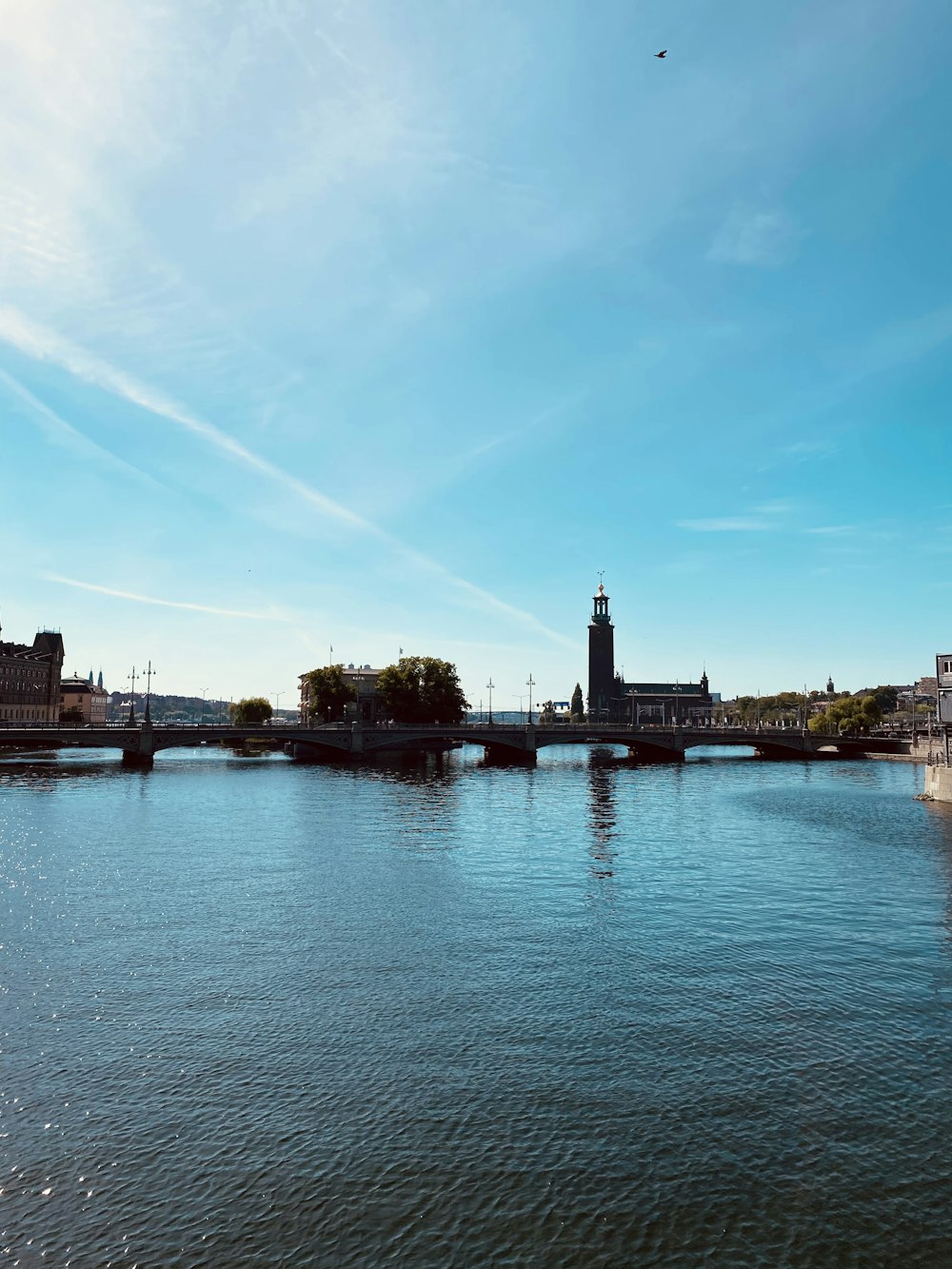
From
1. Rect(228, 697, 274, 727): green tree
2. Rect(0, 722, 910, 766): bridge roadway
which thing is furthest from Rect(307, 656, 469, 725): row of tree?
Rect(228, 697, 274, 727): green tree

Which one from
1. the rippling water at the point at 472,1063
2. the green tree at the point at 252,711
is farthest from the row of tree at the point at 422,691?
the rippling water at the point at 472,1063

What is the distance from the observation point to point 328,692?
167375mm

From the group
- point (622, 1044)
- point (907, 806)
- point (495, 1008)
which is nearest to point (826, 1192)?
point (622, 1044)

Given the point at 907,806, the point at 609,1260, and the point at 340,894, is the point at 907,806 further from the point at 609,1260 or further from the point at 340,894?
the point at 609,1260

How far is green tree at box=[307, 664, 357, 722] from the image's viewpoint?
16788 centimetres

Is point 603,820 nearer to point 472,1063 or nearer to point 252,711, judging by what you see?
point 472,1063

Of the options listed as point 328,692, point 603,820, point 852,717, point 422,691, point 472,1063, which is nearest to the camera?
point 472,1063

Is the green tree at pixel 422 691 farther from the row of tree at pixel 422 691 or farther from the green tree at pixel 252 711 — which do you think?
the green tree at pixel 252 711

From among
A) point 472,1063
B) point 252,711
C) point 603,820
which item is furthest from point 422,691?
point 472,1063

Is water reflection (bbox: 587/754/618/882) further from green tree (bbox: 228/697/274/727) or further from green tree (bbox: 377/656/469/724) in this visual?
green tree (bbox: 228/697/274/727)

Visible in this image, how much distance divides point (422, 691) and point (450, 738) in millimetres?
20315

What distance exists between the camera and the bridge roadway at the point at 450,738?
11538cm

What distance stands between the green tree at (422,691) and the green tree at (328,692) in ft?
56.6

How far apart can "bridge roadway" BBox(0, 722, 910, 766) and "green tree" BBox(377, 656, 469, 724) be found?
988cm
